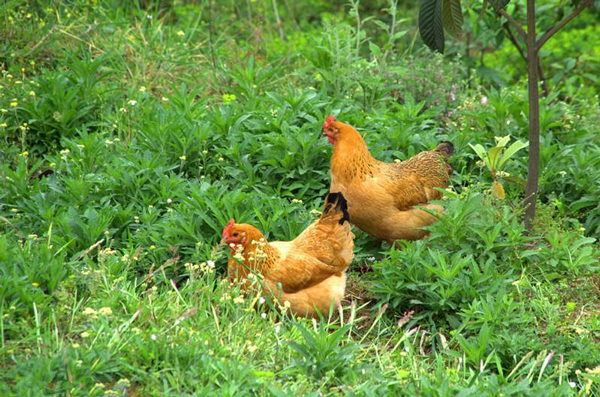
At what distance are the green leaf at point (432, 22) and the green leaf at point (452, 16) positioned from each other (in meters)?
0.20

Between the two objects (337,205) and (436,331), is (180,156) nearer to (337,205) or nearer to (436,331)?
(337,205)

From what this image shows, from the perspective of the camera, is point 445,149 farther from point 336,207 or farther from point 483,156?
point 336,207

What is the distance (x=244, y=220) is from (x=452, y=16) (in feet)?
6.00

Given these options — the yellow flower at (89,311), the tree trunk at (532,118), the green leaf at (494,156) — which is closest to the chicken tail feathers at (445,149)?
the green leaf at (494,156)

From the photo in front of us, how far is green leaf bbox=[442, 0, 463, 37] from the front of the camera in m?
4.70

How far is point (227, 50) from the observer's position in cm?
809

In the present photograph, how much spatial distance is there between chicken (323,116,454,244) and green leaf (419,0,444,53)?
0.98 m

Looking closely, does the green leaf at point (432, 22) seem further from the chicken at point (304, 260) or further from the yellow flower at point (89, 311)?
the yellow flower at point (89, 311)

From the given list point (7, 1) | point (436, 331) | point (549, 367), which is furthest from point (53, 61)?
point (549, 367)

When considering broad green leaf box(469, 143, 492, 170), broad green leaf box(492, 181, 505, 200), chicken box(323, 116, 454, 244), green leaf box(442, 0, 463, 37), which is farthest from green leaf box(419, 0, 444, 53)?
broad green leaf box(492, 181, 505, 200)

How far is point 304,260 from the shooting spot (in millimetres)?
4641

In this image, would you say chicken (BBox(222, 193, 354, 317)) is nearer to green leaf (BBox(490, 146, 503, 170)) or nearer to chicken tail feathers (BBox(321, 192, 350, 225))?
chicken tail feathers (BBox(321, 192, 350, 225))

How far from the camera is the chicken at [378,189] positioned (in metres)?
5.21

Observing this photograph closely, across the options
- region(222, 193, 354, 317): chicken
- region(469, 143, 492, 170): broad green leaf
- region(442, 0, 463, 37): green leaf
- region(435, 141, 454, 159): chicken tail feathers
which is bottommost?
region(222, 193, 354, 317): chicken
